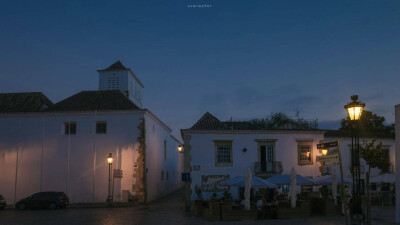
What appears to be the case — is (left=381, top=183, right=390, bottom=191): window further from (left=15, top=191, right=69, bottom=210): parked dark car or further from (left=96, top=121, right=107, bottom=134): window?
(left=15, top=191, right=69, bottom=210): parked dark car

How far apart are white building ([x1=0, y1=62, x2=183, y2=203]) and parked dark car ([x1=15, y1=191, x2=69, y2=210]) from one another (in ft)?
12.6

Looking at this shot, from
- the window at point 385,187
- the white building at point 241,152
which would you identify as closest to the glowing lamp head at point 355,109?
the white building at point 241,152

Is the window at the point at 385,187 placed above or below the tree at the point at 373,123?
below

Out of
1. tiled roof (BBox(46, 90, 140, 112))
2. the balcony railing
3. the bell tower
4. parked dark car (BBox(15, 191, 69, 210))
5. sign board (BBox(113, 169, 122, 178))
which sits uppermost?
the bell tower

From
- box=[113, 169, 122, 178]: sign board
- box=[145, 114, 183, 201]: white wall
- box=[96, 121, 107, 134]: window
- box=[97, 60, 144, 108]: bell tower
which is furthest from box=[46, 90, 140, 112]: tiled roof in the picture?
box=[113, 169, 122, 178]: sign board

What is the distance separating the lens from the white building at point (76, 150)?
31266mm

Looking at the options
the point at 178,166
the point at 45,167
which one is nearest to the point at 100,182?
the point at 45,167

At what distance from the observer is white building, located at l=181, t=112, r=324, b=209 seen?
90.2ft

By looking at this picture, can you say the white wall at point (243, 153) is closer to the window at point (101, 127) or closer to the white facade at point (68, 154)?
the white facade at point (68, 154)

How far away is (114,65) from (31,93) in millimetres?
8242

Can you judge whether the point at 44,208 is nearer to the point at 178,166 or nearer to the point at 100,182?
the point at 100,182

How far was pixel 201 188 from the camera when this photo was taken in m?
27.1

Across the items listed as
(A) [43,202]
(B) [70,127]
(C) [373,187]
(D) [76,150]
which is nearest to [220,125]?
(D) [76,150]

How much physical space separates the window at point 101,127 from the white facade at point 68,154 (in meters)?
0.29
